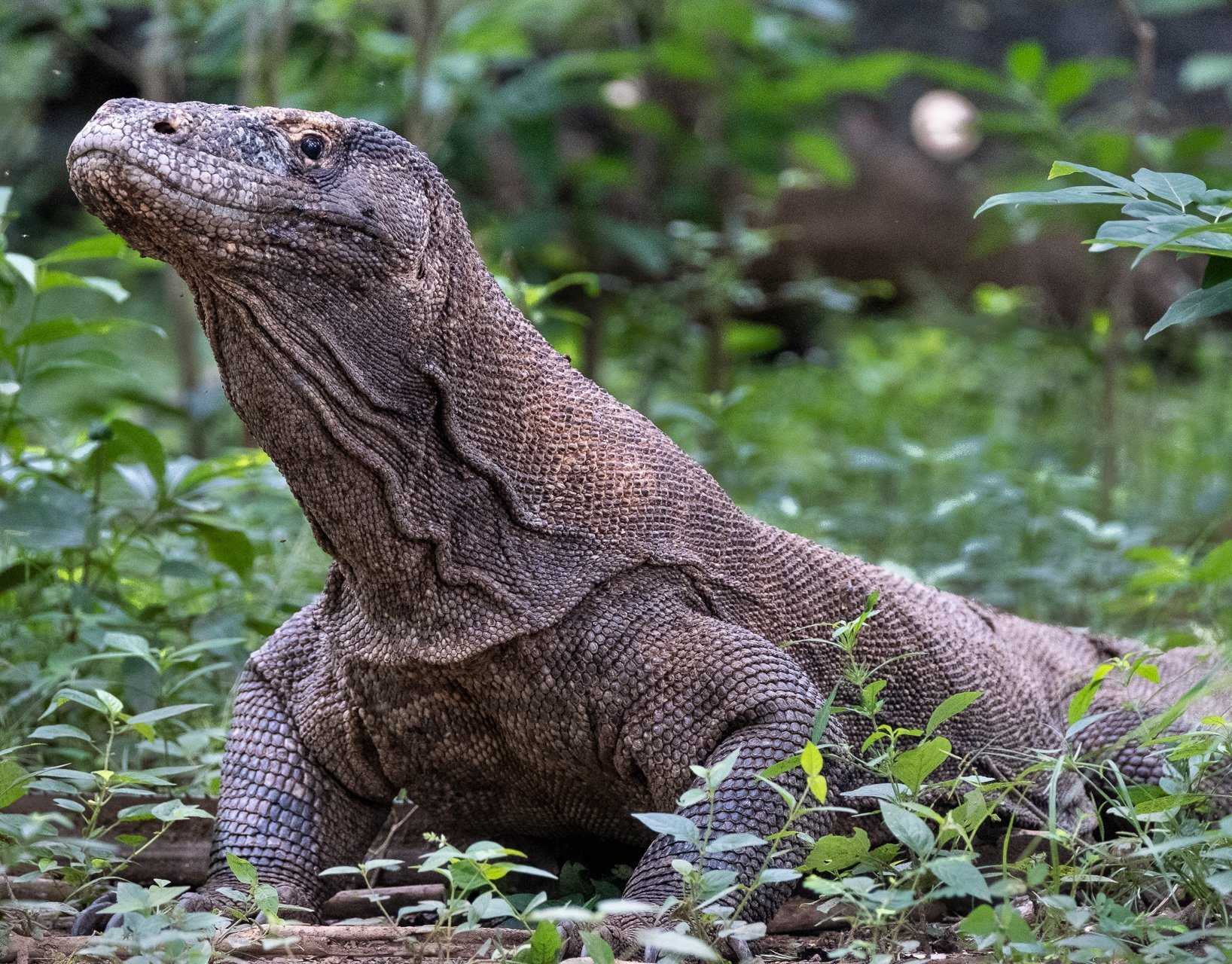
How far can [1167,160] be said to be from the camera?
27.0 feet

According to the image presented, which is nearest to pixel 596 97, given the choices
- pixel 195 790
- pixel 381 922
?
pixel 195 790

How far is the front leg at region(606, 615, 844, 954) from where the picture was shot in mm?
3014

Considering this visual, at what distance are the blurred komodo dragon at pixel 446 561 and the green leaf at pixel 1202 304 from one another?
35.7 inches

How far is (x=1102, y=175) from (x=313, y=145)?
1584 mm

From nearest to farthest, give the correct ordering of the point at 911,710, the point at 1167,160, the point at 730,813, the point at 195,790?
the point at 730,813
the point at 911,710
the point at 195,790
the point at 1167,160

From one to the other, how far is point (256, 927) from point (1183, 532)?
20.7 feet

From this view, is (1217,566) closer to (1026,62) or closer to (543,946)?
(543,946)

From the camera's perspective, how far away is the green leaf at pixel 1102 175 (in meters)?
2.74

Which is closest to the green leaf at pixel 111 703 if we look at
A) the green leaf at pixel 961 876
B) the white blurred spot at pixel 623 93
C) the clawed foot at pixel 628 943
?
the clawed foot at pixel 628 943

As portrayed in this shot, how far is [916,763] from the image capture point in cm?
269

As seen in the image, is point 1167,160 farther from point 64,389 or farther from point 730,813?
point 64,389

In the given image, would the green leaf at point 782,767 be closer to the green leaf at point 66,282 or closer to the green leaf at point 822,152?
the green leaf at point 66,282

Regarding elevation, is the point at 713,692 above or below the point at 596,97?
below

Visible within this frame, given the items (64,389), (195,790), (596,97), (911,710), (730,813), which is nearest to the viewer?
(730,813)
